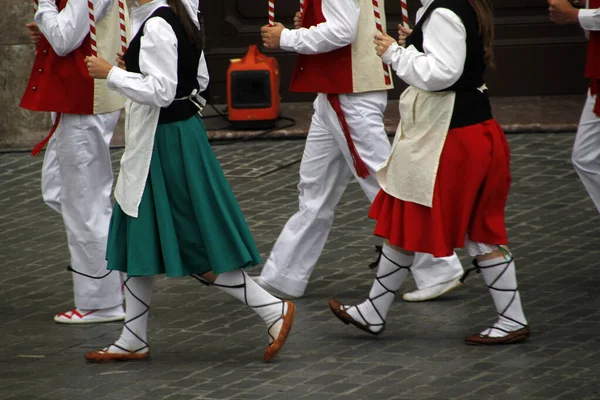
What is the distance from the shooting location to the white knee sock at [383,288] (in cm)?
591

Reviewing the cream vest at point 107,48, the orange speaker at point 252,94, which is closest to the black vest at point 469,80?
the cream vest at point 107,48

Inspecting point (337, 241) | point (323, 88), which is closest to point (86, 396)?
point (323, 88)

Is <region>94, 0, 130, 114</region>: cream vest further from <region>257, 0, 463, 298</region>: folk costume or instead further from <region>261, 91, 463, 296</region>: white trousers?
<region>261, 91, 463, 296</region>: white trousers

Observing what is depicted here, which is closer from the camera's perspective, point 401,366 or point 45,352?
point 401,366

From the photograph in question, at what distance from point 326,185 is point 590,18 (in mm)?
1671

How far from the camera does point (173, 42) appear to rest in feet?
17.7

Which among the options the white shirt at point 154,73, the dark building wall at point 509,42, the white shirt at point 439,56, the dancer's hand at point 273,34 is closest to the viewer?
the white shirt at point 154,73

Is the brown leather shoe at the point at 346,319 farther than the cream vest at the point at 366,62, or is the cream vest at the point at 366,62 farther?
the cream vest at the point at 366,62

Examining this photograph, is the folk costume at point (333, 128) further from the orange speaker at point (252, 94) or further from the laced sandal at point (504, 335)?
the orange speaker at point (252, 94)

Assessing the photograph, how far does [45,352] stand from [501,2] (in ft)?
22.8

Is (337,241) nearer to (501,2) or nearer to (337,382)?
(337,382)

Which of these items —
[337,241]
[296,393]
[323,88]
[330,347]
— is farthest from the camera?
[337,241]

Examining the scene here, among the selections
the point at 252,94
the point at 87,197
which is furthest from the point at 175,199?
the point at 252,94

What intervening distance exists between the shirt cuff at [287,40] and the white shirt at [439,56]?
112 cm
